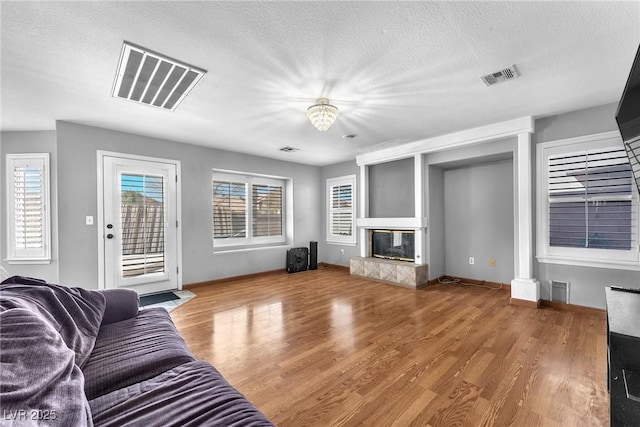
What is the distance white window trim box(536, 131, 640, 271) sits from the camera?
2887 mm

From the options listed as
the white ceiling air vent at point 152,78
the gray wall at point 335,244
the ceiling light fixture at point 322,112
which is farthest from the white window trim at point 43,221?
the gray wall at point 335,244

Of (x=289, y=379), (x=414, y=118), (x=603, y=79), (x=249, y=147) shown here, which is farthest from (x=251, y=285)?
(x=603, y=79)

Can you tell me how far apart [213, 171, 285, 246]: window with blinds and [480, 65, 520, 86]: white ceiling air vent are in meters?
4.23

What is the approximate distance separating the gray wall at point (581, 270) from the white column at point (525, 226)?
135 millimetres

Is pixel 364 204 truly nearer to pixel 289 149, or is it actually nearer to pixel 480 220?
pixel 289 149

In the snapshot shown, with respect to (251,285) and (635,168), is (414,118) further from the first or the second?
(251,285)

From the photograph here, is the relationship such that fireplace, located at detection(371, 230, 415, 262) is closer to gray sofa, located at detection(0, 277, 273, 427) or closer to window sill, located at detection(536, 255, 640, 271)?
window sill, located at detection(536, 255, 640, 271)

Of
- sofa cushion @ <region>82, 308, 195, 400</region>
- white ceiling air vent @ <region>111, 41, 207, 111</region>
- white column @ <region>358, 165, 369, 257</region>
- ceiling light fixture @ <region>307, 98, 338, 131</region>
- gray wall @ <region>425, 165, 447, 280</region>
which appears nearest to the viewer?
sofa cushion @ <region>82, 308, 195, 400</region>

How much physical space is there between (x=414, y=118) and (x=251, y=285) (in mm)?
3586

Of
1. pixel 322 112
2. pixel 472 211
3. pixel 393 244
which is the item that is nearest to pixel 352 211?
pixel 393 244

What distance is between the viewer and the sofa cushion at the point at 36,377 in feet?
2.56

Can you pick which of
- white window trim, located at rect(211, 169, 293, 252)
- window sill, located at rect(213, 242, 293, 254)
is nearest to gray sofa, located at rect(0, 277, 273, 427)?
window sill, located at rect(213, 242, 293, 254)

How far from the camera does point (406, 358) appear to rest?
221cm

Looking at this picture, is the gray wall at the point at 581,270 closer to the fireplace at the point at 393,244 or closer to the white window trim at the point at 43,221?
the fireplace at the point at 393,244
